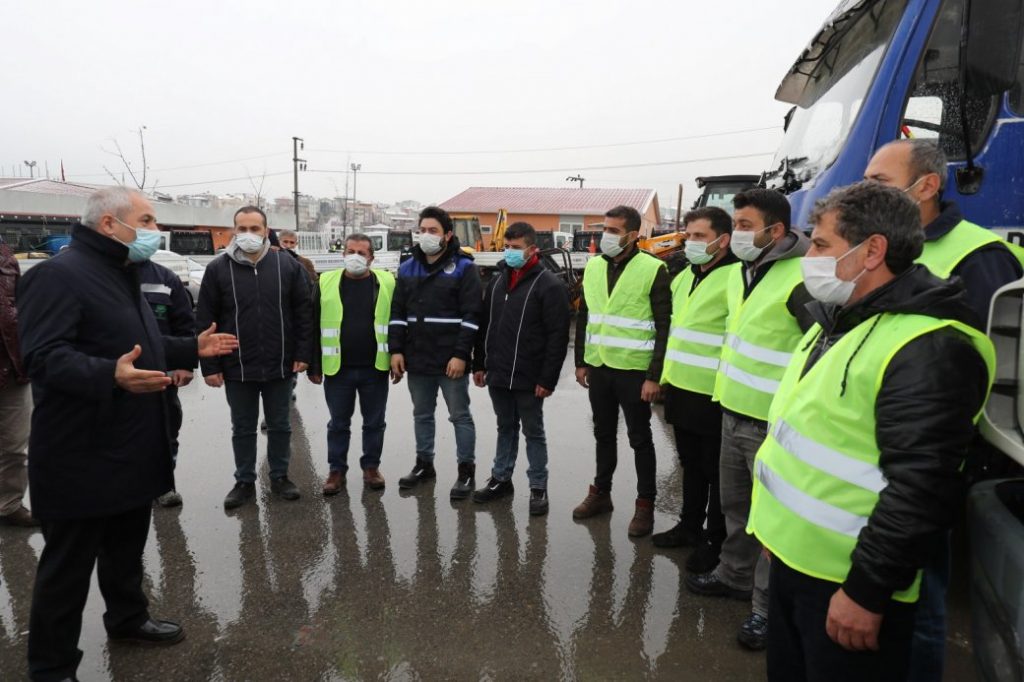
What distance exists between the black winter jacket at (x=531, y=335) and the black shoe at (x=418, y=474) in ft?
3.09

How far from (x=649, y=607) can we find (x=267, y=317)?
310cm

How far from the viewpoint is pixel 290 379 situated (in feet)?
15.5

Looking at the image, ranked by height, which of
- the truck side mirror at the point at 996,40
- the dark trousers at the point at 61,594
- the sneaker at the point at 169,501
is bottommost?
the sneaker at the point at 169,501

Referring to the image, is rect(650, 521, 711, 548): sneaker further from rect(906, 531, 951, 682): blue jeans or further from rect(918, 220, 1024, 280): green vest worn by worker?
rect(918, 220, 1024, 280): green vest worn by worker

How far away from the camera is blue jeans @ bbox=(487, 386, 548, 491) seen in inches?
173

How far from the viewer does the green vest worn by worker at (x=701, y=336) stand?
3.42m

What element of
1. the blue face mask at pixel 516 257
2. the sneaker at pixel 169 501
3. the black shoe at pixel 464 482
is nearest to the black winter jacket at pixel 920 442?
the blue face mask at pixel 516 257

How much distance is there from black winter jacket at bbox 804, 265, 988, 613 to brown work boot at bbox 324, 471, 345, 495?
3.76 m

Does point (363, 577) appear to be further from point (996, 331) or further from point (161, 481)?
point (996, 331)

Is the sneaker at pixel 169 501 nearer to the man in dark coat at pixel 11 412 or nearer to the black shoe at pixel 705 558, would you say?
the man in dark coat at pixel 11 412

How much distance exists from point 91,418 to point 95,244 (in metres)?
0.73

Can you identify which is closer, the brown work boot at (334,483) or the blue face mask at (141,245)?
the blue face mask at (141,245)

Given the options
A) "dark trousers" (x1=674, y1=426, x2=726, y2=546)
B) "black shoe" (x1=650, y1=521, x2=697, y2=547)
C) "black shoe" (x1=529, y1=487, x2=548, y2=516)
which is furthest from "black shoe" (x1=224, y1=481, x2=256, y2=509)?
"dark trousers" (x1=674, y1=426, x2=726, y2=546)

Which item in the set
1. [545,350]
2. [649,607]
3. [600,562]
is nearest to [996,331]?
[649,607]
